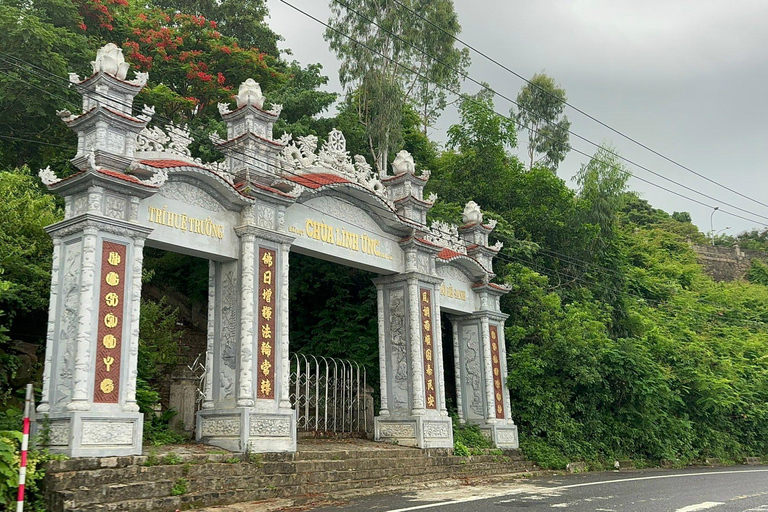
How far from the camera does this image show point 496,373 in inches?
592

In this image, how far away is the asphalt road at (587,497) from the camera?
7.64 m

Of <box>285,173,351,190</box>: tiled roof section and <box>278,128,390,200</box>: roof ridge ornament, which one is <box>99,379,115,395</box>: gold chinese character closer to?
<box>285,173,351,190</box>: tiled roof section

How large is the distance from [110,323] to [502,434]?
9.14 m

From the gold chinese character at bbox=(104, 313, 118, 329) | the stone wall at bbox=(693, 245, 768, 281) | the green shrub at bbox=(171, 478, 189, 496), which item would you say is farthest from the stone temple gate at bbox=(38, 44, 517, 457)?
the stone wall at bbox=(693, 245, 768, 281)

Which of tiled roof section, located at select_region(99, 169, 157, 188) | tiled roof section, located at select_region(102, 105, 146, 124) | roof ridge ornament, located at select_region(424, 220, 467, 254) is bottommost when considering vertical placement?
tiled roof section, located at select_region(99, 169, 157, 188)

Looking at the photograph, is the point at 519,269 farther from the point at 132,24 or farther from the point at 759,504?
the point at 132,24

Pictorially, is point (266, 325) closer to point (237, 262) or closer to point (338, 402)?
point (237, 262)

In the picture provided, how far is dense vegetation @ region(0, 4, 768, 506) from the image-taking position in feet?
43.9

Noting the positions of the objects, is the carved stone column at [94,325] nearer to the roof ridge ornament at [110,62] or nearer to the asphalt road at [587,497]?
the roof ridge ornament at [110,62]

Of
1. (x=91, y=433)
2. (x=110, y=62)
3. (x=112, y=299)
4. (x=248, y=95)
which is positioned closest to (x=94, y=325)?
(x=112, y=299)

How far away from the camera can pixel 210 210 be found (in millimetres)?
9828

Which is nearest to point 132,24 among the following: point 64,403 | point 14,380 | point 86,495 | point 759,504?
point 14,380

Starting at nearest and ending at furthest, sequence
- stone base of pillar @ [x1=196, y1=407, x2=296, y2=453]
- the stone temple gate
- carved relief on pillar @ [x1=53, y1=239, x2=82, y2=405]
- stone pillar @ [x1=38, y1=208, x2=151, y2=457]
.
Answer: stone pillar @ [x1=38, y1=208, x2=151, y2=457]
carved relief on pillar @ [x1=53, y1=239, x2=82, y2=405]
the stone temple gate
stone base of pillar @ [x1=196, y1=407, x2=296, y2=453]

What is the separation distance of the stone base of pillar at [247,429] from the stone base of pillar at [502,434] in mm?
5932
